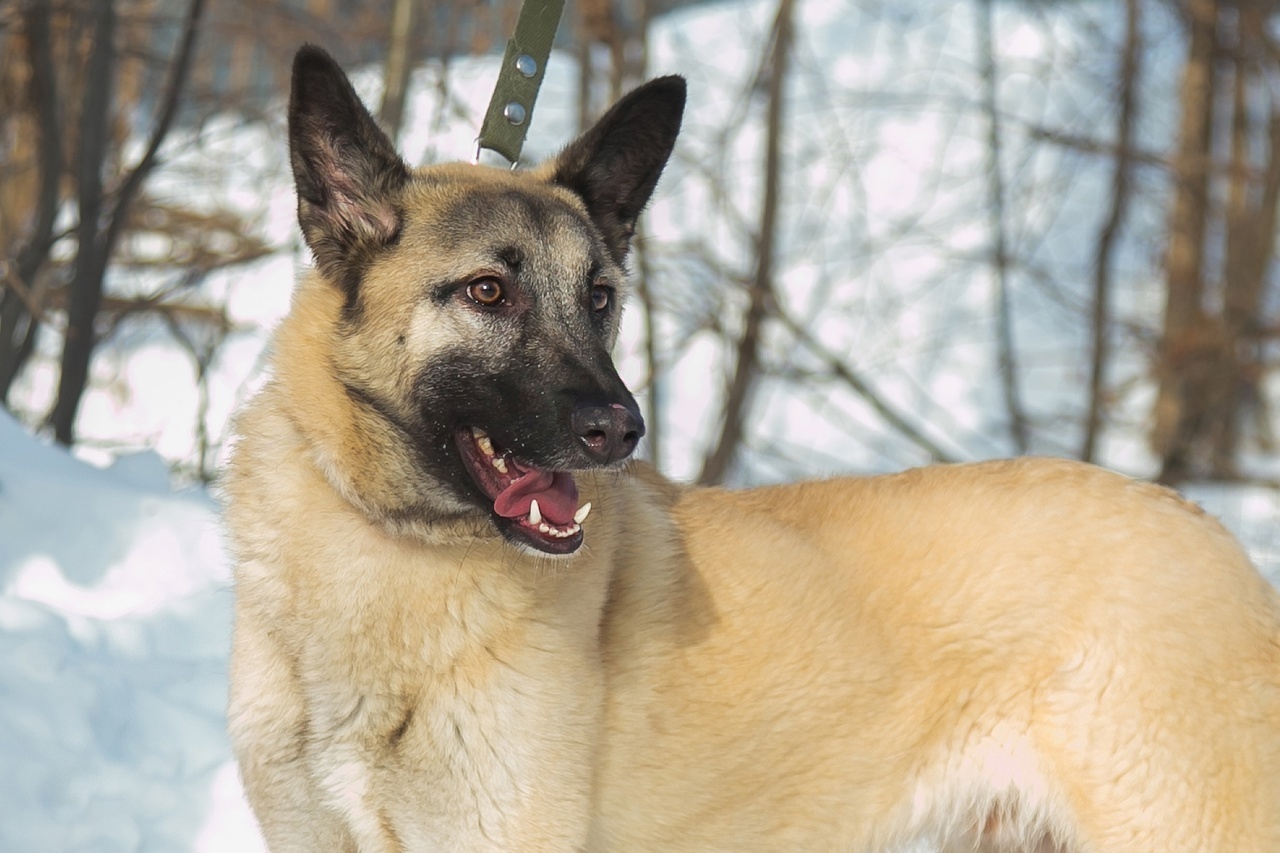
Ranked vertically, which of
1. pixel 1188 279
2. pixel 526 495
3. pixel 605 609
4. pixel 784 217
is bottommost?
→ pixel 784 217

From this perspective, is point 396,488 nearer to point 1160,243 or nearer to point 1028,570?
point 1028,570

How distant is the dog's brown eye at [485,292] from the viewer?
2639mm

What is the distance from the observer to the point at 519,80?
10.7 feet

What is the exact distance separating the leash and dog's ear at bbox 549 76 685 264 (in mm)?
194

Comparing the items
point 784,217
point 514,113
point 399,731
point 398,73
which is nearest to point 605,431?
point 399,731

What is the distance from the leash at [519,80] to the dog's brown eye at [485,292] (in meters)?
0.66

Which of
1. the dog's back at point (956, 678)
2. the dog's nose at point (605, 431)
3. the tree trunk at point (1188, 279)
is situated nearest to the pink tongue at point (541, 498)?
the dog's nose at point (605, 431)

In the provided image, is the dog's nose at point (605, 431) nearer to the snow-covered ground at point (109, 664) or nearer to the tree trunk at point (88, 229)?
the snow-covered ground at point (109, 664)

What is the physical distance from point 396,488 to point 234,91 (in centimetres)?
585

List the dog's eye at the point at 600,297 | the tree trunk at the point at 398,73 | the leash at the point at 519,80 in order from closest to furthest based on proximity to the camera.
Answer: the dog's eye at the point at 600,297 < the leash at the point at 519,80 < the tree trunk at the point at 398,73

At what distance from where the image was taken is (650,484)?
3080 mm

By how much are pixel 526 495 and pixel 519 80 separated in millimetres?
1251

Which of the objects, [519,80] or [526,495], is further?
[519,80]

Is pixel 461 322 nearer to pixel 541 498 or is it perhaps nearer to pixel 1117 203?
pixel 541 498
